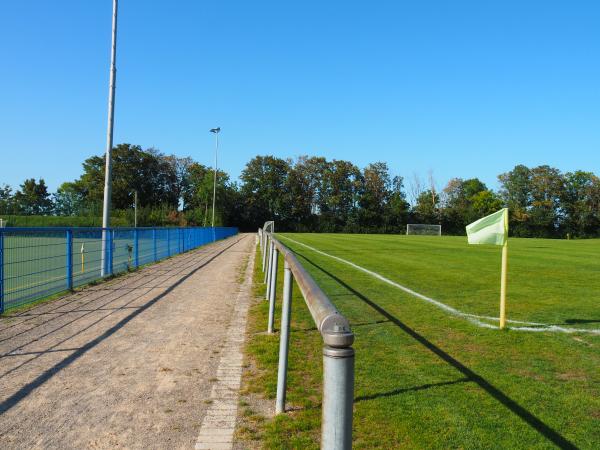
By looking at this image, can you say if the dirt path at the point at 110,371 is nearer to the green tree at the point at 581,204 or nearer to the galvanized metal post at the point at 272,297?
the galvanized metal post at the point at 272,297

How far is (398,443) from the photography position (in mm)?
3297

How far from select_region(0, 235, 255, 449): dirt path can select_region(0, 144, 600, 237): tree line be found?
69.6 m

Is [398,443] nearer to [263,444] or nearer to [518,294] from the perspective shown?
[263,444]

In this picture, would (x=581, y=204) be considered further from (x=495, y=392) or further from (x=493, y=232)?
(x=495, y=392)

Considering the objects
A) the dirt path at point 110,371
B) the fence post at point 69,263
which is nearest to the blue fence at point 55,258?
the fence post at point 69,263

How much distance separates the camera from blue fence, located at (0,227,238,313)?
27.0 feet

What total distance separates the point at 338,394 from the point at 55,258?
31.4ft

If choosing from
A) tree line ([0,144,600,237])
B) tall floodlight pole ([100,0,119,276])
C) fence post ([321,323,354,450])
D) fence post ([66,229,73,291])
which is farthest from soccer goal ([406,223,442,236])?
fence post ([321,323,354,450])

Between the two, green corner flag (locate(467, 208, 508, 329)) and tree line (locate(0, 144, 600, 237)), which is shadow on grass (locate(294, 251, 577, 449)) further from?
tree line (locate(0, 144, 600, 237))

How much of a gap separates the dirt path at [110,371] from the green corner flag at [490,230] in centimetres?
373

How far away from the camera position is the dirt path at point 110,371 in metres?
3.56

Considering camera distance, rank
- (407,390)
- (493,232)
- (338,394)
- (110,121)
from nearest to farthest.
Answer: (338,394), (407,390), (493,232), (110,121)

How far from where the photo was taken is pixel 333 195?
93.3m

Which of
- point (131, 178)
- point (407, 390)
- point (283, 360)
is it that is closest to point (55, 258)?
point (283, 360)
